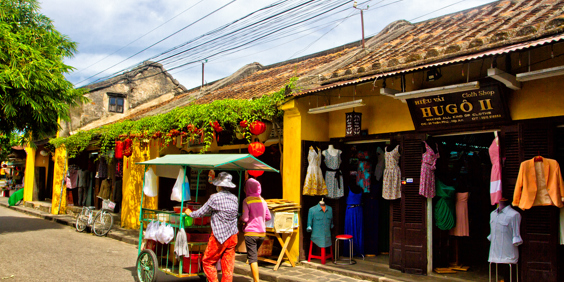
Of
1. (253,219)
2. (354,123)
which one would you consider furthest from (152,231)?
(354,123)

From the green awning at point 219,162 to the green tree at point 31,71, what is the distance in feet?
21.9

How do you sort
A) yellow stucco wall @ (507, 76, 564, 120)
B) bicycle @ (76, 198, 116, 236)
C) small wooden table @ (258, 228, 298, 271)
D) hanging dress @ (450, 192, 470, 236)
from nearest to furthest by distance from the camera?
yellow stucco wall @ (507, 76, 564, 120) < hanging dress @ (450, 192, 470, 236) < small wooden table @ (258, 228, 298, 271) < bicycle @ (76, 198, 116, 236)

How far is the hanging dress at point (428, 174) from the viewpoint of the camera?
24.0 ft

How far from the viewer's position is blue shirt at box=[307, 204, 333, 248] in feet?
28.0

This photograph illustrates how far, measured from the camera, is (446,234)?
7781 mm

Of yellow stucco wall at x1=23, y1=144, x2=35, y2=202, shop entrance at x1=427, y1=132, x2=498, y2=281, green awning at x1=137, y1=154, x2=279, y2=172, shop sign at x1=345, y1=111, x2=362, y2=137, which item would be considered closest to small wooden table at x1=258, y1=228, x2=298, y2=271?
green awning at x1=137, y1=154, x2=279, y2=172

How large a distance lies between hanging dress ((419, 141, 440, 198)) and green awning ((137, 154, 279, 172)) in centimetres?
273

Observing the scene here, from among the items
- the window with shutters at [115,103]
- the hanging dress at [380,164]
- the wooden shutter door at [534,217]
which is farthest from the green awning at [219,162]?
the window with shutters at [115,103]

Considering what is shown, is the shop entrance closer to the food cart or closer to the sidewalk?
the sidewalk

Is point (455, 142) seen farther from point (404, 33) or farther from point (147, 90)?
point (147, 90)

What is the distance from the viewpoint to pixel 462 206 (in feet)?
25.5

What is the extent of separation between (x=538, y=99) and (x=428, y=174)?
7.07 feet

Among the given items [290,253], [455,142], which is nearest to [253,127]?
[290,253]

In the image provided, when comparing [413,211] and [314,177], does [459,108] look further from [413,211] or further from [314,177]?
[314,177]
